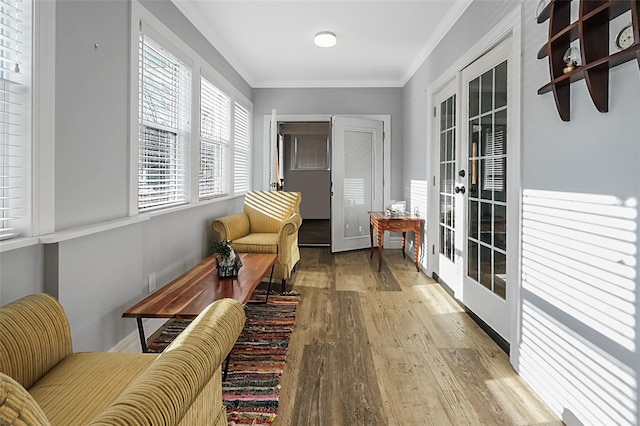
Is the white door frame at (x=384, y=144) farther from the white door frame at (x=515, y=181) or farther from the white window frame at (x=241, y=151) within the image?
the white door frame at (x=515, y=181)

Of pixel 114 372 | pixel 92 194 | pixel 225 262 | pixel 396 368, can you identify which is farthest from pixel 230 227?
pixel 114 372

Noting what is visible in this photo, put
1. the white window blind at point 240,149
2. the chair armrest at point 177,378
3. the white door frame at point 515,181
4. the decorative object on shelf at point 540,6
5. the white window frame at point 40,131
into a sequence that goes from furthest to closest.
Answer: the white window blind at point 240,149 < the white door frame at point 515,181 < the decorative object on shelf at point 540,6 < the white window frame at point 40,131 < the chair armrest at point 177,378

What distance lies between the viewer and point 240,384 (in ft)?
6.57

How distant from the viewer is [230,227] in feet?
12.7

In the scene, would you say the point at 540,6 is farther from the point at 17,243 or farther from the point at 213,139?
the point at 213,139

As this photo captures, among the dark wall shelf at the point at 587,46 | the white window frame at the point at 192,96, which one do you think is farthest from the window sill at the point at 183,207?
the dark wall shelf at the point at 587,46

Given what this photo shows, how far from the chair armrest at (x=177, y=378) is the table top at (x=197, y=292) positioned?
933 millimetres

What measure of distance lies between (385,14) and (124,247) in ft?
9.59

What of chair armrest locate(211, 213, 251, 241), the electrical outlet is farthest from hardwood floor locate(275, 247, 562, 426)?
the electrical outlet

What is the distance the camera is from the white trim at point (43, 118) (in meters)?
1.60

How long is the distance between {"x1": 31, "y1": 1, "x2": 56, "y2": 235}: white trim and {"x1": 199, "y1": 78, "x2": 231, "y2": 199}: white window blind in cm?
210

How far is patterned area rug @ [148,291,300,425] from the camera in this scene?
1786 mm

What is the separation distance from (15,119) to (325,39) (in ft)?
9.98

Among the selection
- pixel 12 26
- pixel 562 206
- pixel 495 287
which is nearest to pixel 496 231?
pixel 495 287
